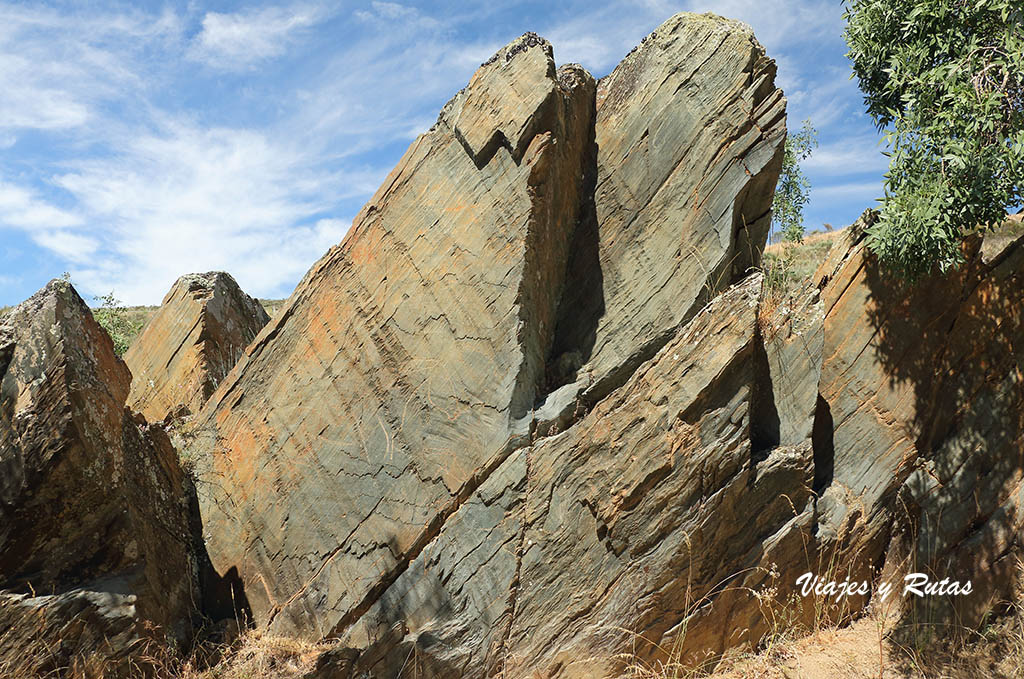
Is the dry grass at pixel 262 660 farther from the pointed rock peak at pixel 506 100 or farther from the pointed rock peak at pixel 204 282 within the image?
the pointed rock peak at pixel 204 282

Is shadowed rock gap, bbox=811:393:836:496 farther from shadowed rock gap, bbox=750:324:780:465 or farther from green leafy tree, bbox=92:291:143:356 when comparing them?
green leafy tree, bbox=92:291:143:356

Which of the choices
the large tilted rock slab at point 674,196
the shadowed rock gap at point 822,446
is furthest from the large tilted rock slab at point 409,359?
the shadowed rock gap at point 822,446

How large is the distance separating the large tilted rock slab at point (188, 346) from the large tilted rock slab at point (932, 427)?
24.0ft

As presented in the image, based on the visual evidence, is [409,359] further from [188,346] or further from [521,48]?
[188,346]

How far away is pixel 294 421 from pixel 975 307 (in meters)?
6.60

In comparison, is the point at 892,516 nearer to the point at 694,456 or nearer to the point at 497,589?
the point at 694,456

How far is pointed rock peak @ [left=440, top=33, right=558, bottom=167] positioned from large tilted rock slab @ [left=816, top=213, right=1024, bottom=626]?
332 centimetres

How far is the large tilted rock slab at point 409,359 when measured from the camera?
6.98 m

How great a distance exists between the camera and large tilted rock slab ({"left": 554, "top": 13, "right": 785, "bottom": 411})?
7.08 meters

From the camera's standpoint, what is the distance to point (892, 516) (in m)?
6.91

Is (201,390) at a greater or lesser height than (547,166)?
greater

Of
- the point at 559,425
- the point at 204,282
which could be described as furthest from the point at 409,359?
the point at 204,282

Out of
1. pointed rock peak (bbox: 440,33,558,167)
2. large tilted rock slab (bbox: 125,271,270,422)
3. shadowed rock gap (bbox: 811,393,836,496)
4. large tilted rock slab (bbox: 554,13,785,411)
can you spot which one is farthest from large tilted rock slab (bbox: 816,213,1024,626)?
large tilted rock slab (bbox: 125,271,270,422)

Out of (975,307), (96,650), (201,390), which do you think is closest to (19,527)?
(96,650)
